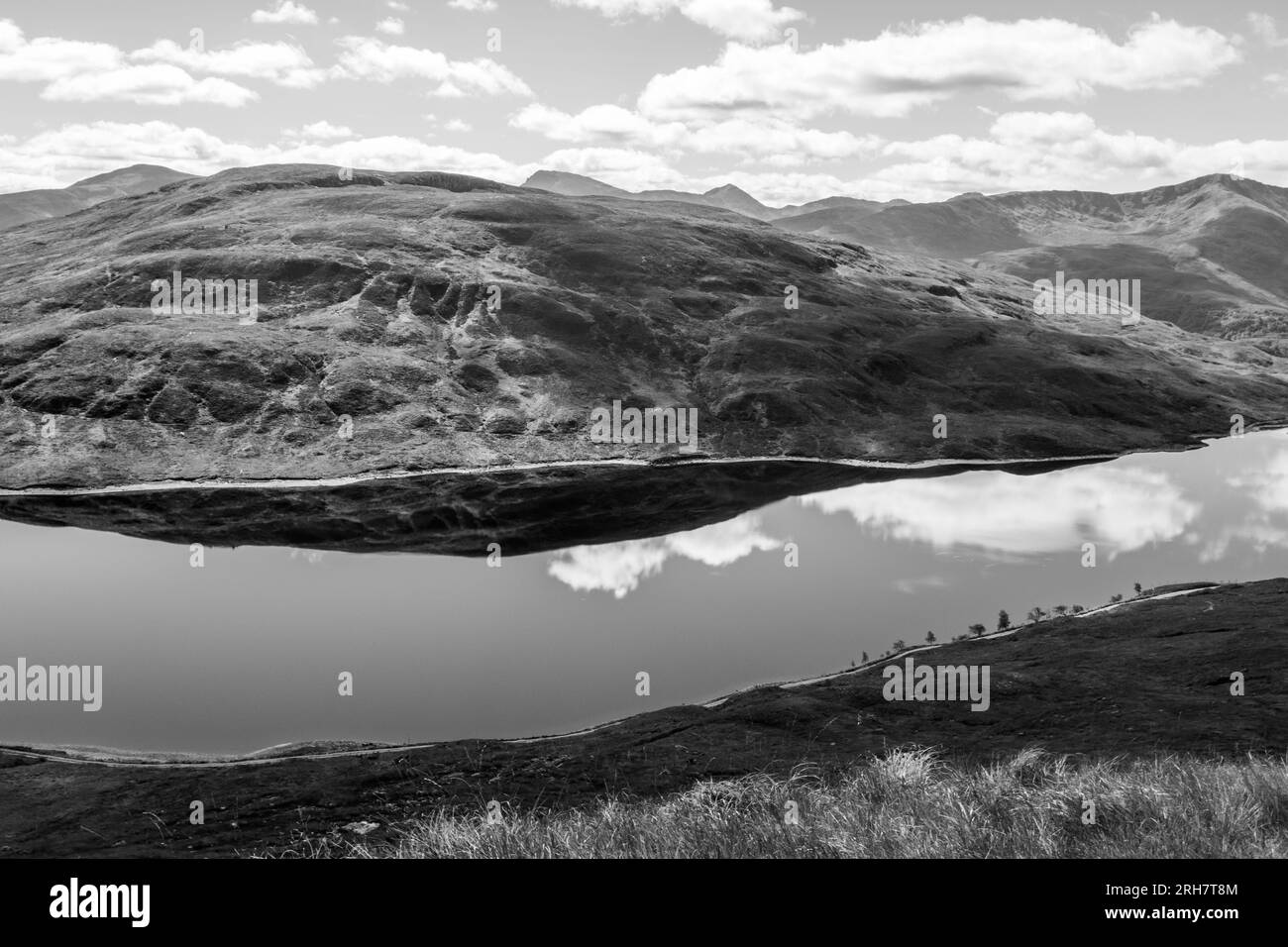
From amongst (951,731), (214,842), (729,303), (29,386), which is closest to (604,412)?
(729,303)

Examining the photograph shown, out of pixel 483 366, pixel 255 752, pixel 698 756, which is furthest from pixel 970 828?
pixel 483 366

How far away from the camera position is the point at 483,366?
147875 mm

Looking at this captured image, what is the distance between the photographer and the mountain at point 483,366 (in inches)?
A: 4924

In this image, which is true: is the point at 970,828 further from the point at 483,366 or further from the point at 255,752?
the point at 483,366

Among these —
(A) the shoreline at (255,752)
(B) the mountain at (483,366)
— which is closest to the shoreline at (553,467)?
(B) the mountain at (483,366)

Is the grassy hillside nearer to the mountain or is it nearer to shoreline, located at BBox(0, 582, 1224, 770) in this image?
shoreline, located at BBox(0, 582, 1224, 770)

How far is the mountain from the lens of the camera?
12506 centimetres

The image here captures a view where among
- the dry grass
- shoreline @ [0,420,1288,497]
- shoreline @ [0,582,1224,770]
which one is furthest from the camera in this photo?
shoreline @ [0,420,1288,497]

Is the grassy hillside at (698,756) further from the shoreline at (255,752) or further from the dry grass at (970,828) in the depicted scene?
the dry grass at (970,828)

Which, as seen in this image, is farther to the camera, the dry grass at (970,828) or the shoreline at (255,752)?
the shoreline at (255,752)

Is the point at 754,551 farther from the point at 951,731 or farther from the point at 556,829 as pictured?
the point at 556,829

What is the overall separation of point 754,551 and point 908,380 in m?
86.1

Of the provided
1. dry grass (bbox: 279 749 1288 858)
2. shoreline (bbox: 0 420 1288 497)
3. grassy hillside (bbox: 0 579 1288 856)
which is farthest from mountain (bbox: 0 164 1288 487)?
dry grass (bbox: 279 749 1288 858)

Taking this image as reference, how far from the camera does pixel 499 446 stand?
424 feet
